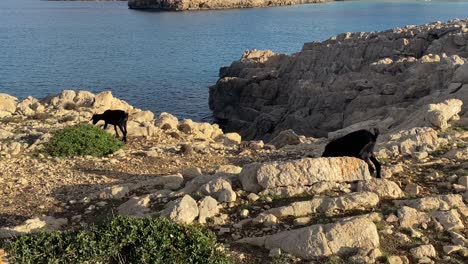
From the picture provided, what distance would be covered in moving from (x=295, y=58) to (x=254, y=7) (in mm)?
123464

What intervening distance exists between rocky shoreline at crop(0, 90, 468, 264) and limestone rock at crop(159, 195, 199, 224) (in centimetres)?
3

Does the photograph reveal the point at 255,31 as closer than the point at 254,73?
No

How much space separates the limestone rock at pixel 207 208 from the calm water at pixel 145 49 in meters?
36.1

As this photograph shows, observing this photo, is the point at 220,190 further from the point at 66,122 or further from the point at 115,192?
the point at 66,122

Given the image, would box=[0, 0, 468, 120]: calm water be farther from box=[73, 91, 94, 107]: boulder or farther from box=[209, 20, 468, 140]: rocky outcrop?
box=[73, 91, 94, 107]: boulder

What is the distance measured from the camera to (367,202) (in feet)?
31.6

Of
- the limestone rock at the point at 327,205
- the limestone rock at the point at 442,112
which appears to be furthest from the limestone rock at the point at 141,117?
the limestone rock at the point at 327,205

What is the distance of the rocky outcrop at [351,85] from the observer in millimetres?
23328

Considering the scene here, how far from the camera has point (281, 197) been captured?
1012 centimetres

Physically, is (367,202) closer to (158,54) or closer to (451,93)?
(451,93)

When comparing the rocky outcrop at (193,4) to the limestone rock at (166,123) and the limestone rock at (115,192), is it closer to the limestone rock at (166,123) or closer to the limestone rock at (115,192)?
the limestone rock at (166,123)

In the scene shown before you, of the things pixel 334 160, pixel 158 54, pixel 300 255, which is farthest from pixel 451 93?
pixel 158 54

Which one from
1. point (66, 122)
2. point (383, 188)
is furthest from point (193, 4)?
point (383, 188)

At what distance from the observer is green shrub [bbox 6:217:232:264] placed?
685 cm
